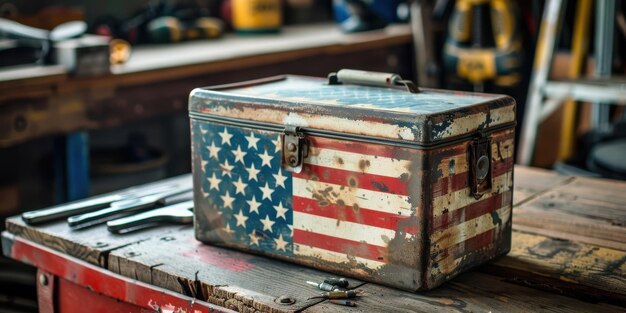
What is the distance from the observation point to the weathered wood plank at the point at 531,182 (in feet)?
5.36

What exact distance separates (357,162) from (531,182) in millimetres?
718

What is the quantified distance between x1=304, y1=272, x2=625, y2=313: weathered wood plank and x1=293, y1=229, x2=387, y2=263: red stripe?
0.04 meters

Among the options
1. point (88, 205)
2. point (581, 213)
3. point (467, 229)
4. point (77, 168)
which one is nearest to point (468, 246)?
point (467, 229)

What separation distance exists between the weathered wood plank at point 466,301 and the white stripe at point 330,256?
0.03 meters

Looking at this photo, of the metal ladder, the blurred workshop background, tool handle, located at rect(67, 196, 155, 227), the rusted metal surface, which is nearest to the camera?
the rusted metal surface

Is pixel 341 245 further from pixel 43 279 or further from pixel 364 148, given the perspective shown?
pixel 43 279

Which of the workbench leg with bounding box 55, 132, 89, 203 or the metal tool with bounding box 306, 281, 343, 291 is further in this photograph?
the workbench leg with bounding box 55, 132, 89, 203

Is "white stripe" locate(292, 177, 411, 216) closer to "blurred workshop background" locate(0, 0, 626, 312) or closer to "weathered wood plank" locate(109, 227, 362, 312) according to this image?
"weathered wood plank" locate(109, 227, 362, 312)

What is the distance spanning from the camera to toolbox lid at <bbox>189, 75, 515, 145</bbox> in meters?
1.08

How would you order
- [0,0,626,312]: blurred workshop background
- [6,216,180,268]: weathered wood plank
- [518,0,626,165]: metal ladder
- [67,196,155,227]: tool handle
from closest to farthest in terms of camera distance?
[6,216,180,268]: weathered wood plank, [67,196,155,227]: tool handle, [0,0,626,312]: blurred workshop background, [518,0,626,165]: metal ladder

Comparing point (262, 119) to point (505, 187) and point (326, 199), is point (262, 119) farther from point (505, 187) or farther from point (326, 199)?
point (505, 187)

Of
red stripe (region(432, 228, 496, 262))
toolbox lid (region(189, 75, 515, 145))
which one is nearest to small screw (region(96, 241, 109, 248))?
toolbox lid (region(189, 75, 515, 145))

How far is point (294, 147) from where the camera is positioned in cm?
117

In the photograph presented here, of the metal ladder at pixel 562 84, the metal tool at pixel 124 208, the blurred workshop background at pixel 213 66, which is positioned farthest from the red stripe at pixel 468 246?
the metal ladder at pixel 562 84
